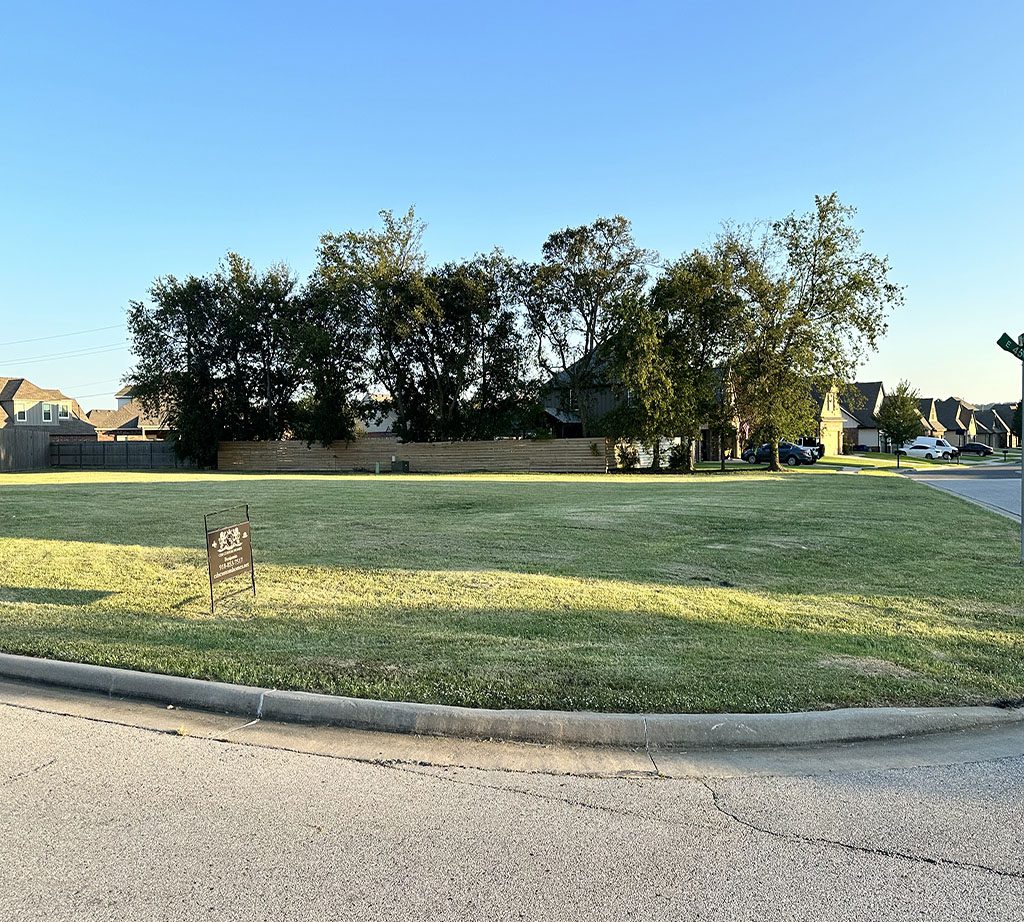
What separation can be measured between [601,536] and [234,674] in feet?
23.5

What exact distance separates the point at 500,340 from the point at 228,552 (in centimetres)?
3578

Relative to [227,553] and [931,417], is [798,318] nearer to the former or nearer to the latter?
[227,553]

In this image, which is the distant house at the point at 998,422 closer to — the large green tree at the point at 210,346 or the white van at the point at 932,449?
the white van at the point at 932,449

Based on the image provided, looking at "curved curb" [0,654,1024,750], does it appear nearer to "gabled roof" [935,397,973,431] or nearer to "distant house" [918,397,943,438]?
"distant house" [918,397,943,438]

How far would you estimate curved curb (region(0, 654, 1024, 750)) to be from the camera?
4281 millimetres

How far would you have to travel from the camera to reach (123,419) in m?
79.1

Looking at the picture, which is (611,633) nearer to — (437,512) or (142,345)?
(437,512)

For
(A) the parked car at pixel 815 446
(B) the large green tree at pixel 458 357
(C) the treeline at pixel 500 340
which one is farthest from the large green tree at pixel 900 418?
(B) the large green tree at pixel 458 357

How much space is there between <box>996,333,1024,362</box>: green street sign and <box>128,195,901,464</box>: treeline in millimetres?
25739

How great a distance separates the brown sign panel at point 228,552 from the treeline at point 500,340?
2950 cm

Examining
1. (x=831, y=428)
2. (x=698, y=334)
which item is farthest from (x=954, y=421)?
(x=698, y=334)

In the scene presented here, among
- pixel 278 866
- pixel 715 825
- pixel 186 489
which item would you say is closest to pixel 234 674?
pixel 278 866

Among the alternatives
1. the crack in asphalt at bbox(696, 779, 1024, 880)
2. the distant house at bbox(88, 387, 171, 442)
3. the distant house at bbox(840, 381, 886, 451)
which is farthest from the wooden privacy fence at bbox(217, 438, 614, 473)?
the distant house at bbox(840, 381, 886, 451)

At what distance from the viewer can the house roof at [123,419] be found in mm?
75562
